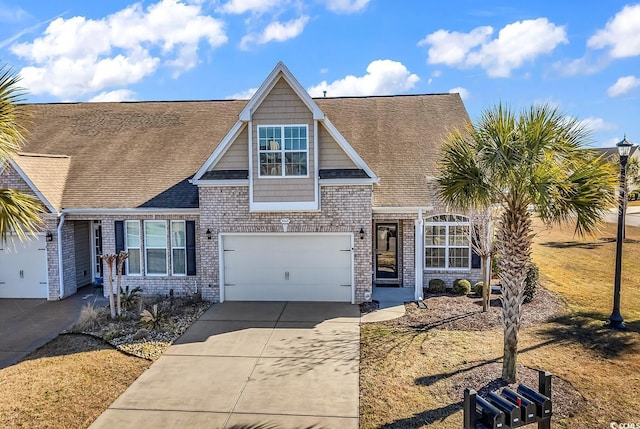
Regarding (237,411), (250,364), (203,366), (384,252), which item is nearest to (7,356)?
(203,366)

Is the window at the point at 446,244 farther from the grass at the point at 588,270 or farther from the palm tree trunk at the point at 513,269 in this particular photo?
the palm tree trunk at the point at 513,269

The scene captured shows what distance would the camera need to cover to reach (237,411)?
8.02 meters

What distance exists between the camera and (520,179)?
8242mm

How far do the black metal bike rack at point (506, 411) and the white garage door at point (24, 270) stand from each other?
14.7 meters

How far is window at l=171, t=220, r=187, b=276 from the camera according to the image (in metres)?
15.8

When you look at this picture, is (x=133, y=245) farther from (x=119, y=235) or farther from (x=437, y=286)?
(x=437, y=286)

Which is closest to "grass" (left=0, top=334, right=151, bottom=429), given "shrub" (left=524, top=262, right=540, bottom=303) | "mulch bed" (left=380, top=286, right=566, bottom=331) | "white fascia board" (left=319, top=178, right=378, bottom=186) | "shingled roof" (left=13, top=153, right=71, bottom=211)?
"shingled roof" (left=13, top=153, right=71, bottom=211)

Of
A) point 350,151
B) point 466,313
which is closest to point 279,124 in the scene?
point 350,151

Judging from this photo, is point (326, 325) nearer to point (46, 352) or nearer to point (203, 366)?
point (203, 366)

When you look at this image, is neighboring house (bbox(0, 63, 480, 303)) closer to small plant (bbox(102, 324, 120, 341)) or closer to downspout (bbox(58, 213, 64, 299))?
downspout (bbox(58, 213, 64, 299))

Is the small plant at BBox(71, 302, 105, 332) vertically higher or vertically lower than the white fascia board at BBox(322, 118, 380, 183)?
lower

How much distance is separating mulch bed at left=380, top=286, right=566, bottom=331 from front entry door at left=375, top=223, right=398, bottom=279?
1777mm

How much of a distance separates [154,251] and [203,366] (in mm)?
7001

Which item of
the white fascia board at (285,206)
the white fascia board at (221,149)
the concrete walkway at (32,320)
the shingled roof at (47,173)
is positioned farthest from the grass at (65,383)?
the shingled roof at (47,173)
